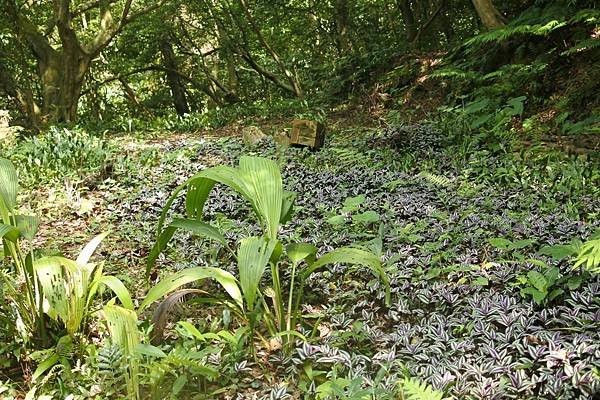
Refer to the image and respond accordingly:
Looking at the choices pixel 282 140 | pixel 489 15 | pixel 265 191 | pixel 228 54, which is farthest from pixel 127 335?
pixel 228 54

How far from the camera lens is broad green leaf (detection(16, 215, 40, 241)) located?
2.49 m

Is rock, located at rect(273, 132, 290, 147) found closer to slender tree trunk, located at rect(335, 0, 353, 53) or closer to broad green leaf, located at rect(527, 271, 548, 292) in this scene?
broad green leaf, located at rect(527, 271, 548, 292)

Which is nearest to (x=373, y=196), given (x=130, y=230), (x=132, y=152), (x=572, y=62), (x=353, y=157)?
(x=353, y=157)

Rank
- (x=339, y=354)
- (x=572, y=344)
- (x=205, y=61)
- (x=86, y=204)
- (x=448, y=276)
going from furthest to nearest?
(x=205, y=61), (x=86, y=204), (x=448, y=276), (x=339, y=354), (x=572, y=344)

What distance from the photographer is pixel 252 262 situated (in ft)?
6.93

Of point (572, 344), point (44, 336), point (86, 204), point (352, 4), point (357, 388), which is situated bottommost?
point (572, 344)

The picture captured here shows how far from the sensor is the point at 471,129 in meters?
5.79

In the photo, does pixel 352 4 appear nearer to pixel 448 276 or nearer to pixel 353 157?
pixel 353 157

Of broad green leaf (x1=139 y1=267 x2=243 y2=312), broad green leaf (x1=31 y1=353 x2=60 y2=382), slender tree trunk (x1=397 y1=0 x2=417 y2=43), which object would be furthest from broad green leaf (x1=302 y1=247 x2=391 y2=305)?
slender tree trunk (x1=397 y1=0 x2=417 y2=43)

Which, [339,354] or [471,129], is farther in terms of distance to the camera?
[471,129]

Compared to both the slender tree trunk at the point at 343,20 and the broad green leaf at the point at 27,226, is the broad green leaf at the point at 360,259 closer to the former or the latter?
the broad green leaf at the point at 27,226

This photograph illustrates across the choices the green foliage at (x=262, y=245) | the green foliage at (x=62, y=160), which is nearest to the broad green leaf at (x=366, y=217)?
the green foliage at (x=262, y=245)

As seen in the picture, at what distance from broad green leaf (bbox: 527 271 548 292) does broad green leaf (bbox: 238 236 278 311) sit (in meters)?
1.30

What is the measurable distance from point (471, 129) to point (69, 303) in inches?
187
